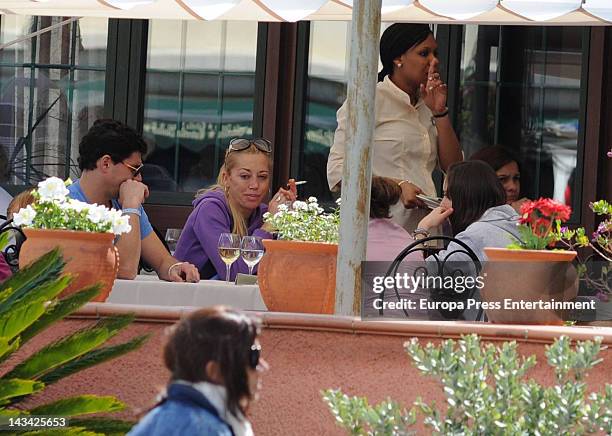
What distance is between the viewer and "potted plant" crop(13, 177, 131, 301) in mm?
4301

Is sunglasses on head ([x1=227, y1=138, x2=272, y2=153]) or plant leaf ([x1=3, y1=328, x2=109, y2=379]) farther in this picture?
sunglasses on head ([x1=227, y1=138, x2=272, y2=153])

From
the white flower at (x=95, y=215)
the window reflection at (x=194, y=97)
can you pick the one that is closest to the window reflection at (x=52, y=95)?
the window reflection at (x=194, y=97)

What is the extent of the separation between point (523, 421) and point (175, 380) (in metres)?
0.83

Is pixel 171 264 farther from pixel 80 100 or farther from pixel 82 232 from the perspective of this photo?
pixel 80 100

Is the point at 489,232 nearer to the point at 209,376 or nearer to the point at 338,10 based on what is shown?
the point at 338,10

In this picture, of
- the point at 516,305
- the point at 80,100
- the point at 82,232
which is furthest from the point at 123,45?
the point at 516,305

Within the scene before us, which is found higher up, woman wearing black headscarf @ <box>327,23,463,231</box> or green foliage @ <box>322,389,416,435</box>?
woman wearing black headscarf @ <box>327,23,463,231</box>

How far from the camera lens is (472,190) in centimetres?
530

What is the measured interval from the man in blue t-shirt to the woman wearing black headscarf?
104 centimetres

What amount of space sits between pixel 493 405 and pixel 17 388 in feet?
4.59

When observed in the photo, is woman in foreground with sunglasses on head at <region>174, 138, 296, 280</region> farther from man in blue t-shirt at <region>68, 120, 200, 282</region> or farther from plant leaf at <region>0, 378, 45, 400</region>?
plant leaf at <region>0, 378, 45, 400</region>

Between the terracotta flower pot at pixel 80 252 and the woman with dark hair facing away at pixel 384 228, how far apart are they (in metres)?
1.26

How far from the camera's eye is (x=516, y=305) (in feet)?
13.8

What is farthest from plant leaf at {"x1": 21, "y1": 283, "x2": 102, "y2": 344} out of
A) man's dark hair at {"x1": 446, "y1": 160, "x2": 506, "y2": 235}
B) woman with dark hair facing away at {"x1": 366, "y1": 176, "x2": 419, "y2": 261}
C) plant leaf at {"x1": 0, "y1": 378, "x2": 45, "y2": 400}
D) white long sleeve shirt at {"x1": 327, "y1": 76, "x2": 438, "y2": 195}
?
white long sleeve shirt at {"x1": 327, "y1": 76, "x2": 438, "y2": 195}
